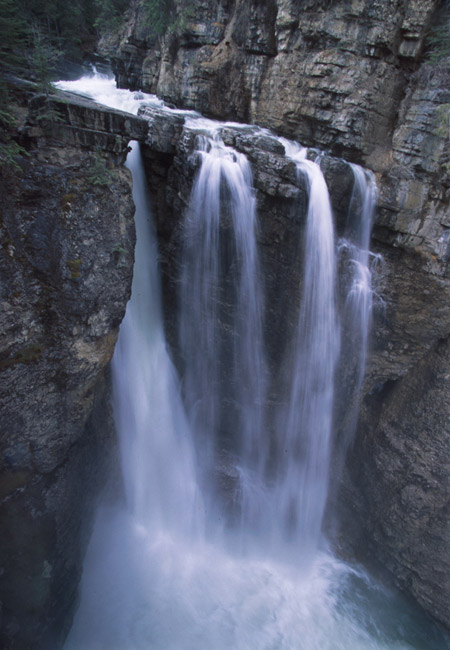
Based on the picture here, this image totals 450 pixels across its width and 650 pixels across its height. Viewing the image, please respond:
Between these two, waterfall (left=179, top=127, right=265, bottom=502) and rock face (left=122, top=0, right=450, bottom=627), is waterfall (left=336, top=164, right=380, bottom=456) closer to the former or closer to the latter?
rock face (left=122, top=0, right=450, bottom=627)

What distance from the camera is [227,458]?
1078 centimetres

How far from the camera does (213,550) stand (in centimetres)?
962

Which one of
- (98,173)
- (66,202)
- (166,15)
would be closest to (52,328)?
(66,202)

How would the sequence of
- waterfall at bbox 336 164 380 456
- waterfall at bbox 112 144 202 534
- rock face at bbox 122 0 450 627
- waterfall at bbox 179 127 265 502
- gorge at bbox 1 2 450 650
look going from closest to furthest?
gorge at bbox 1 2 450 650 < rock face at bbox 122 0 450 627 < waterfall at bbox 179 127 265 502 < waterfall at bbox 336 164 380 456 < waterfall at bbox 112 144 202 534

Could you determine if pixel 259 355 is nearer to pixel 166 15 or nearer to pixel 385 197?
pixel 385 197

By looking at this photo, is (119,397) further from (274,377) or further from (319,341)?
(319,341)

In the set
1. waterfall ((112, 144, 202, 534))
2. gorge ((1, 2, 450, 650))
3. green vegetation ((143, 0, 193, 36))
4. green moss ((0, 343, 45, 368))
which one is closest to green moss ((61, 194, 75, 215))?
gorge ((1, 2, 450, 650))

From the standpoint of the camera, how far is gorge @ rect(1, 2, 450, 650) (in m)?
7.03

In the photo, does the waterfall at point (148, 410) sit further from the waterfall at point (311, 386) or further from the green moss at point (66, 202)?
the green moss at point (66, 202)

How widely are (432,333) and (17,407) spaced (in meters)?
9.29

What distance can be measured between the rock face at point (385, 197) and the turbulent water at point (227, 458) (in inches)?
20.9

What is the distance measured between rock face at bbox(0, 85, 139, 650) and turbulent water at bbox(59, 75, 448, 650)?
196 cm

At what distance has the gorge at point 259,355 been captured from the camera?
7027 millimetres

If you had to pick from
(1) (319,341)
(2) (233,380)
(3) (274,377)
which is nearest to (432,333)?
(1) (319,341)
